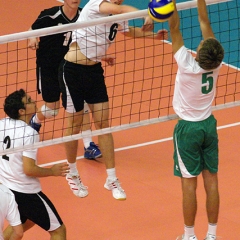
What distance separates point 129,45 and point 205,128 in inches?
265

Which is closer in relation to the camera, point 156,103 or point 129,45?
point 156,103

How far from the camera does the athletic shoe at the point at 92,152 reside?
9883 millimetres

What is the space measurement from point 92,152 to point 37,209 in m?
2.70

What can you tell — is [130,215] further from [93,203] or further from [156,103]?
[156,103]

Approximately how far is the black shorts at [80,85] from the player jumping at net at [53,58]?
1137 millimetres

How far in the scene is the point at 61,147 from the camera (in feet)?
33.7

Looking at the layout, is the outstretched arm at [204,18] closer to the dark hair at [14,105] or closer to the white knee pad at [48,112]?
the dark hair at [14,105]

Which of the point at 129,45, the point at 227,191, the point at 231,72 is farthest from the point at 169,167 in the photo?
the point at 129,45

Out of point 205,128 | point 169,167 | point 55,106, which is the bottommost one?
point 169,167

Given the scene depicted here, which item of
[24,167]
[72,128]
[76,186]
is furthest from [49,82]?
[24,167]

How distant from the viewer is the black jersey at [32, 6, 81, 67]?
31.3ft

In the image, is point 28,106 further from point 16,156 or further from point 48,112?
point 48,112

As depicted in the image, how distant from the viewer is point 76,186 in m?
8.48

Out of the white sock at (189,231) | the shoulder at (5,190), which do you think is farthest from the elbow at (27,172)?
the white sock at (189,231)
